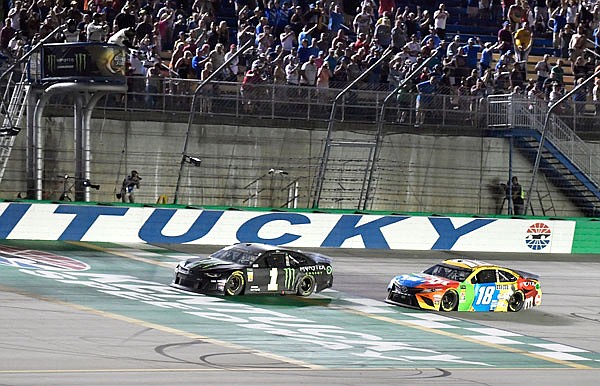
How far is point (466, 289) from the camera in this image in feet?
76.3

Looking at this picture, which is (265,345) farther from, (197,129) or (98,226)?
(197,129)

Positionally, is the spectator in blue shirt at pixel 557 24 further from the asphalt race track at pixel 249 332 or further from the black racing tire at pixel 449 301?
the black racing tire at pixel 449 301

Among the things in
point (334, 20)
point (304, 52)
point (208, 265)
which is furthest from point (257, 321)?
point (334, 20)

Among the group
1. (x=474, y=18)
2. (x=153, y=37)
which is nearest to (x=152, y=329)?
(x=153, y=37)

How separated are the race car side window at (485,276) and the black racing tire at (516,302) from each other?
1.67 feet

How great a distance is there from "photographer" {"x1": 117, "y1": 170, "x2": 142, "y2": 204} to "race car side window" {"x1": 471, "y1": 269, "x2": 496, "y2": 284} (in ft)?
30.4

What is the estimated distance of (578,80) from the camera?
35.5 metres

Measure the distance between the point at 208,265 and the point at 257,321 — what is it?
2.85m

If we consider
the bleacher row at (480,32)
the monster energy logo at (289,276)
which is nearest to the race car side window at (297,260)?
the monster energy logo at (289,276)

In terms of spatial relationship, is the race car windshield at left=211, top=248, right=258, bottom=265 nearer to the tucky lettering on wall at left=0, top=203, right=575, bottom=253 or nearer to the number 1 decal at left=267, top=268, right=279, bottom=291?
the number 1 decal at left=267, top=268, right=279, bottom=291

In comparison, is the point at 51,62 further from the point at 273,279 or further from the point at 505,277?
the point at 505,277

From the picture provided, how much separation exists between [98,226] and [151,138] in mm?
3181

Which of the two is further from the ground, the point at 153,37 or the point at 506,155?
the point at 153,37

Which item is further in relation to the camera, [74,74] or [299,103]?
[299,103]
